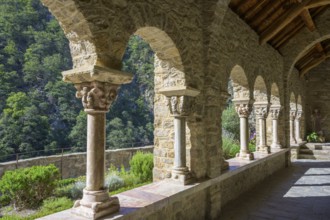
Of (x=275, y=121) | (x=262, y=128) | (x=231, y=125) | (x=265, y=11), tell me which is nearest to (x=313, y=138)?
(x=231, y=125)

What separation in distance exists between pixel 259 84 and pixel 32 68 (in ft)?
73.8

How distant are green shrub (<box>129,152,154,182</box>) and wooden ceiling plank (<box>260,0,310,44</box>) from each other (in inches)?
149

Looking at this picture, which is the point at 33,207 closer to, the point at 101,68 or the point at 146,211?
the point at 146,211

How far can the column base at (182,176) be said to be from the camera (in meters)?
3.39

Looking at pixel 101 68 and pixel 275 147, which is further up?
pixel 101 68

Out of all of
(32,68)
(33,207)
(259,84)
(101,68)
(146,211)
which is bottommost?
(33,207)

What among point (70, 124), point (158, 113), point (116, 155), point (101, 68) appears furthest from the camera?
point (70, 124)

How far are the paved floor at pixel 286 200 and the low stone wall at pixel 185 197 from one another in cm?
20

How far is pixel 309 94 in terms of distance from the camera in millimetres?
12883

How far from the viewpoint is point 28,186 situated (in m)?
5.51

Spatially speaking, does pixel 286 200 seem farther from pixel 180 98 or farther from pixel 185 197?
pixel 180 98

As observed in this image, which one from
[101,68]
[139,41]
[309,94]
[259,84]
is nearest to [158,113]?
[101,68]

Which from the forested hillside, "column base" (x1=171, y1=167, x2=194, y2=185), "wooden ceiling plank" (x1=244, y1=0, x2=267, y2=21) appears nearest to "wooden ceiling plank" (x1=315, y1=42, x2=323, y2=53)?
"wooden ceiling plank" (x1=244, y1=0, x2=267, y2=21)

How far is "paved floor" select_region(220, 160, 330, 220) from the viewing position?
379cm
